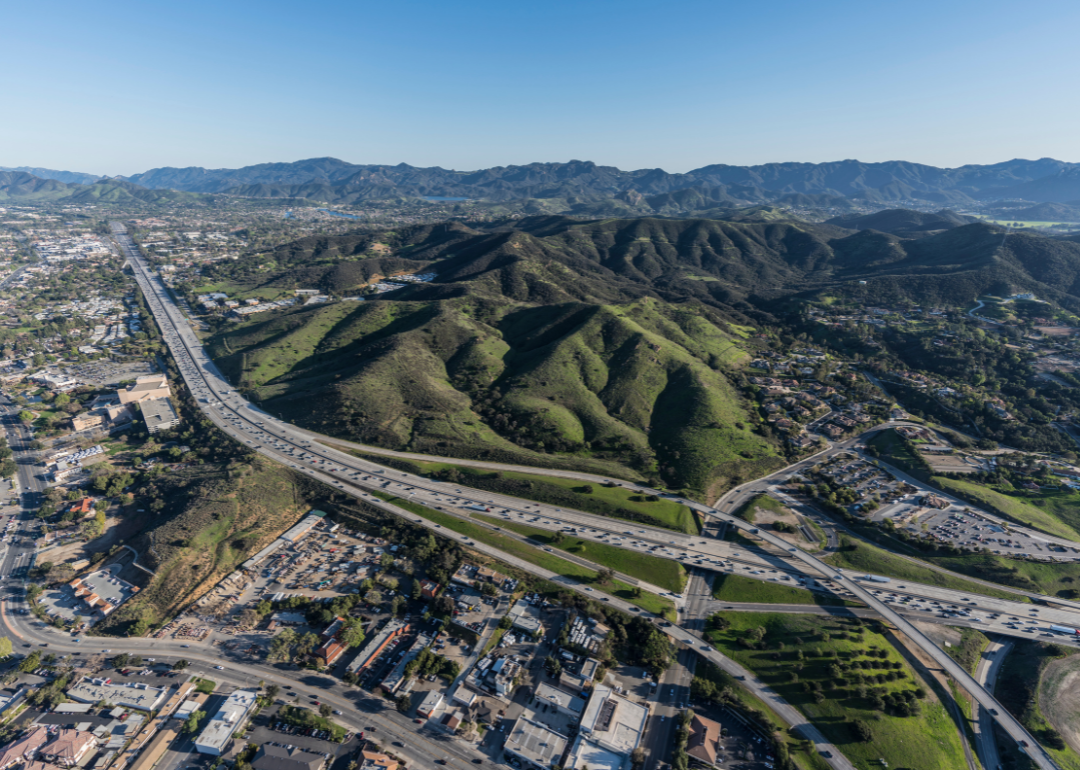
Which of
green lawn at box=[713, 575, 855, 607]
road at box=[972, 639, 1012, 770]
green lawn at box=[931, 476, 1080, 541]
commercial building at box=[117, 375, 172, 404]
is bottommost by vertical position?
road at box=[972, 639, 1012, 770]

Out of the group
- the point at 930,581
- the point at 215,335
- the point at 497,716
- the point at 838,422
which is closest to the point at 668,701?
the point at 497,716

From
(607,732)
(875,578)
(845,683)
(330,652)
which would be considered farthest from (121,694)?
(875,578)

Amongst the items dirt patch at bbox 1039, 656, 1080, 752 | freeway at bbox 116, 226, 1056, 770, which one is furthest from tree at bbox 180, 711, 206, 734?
dirt patch at bbox 1039, 656, 1080, 752

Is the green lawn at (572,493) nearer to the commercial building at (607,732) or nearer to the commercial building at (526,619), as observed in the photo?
the commercial building at (526,619)

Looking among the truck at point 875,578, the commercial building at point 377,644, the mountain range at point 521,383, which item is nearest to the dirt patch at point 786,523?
the truck at point 875,578

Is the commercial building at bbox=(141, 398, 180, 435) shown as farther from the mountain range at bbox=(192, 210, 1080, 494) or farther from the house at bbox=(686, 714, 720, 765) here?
the house at bbox=(686, 714, 720, 765)

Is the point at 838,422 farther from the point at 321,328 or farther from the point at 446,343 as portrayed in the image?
the point at 321,328
